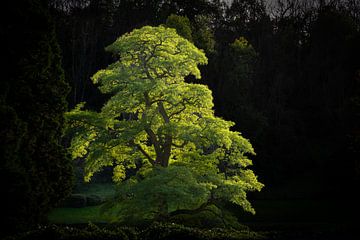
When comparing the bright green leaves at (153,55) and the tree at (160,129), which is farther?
the bright green leaves at (153,55)

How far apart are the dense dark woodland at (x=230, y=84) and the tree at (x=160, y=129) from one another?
1590 millimetres

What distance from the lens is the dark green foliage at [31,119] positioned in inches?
535

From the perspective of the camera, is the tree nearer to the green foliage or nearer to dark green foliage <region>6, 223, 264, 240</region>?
dark green foliage <region>6, 223, 264, 240</region>

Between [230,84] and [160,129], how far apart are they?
65.1ft

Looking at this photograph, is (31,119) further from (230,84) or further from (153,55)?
(230,84)

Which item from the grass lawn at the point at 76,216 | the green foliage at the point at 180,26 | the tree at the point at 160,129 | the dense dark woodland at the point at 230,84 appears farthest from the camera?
the green foliage at the point at 180,26

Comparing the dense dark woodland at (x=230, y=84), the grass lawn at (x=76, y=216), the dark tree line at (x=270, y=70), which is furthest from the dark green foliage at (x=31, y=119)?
the dark tree line at (x=270, y=70)

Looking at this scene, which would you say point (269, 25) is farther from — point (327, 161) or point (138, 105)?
point (138, 105)

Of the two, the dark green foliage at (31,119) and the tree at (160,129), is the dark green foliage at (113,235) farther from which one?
the tree at (160,129)

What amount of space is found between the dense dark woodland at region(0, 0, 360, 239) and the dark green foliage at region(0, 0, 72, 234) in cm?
3

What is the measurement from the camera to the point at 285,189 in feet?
106

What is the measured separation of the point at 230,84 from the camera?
35344 mm

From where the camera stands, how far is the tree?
613 inches

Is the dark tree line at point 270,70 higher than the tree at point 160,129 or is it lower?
higher
